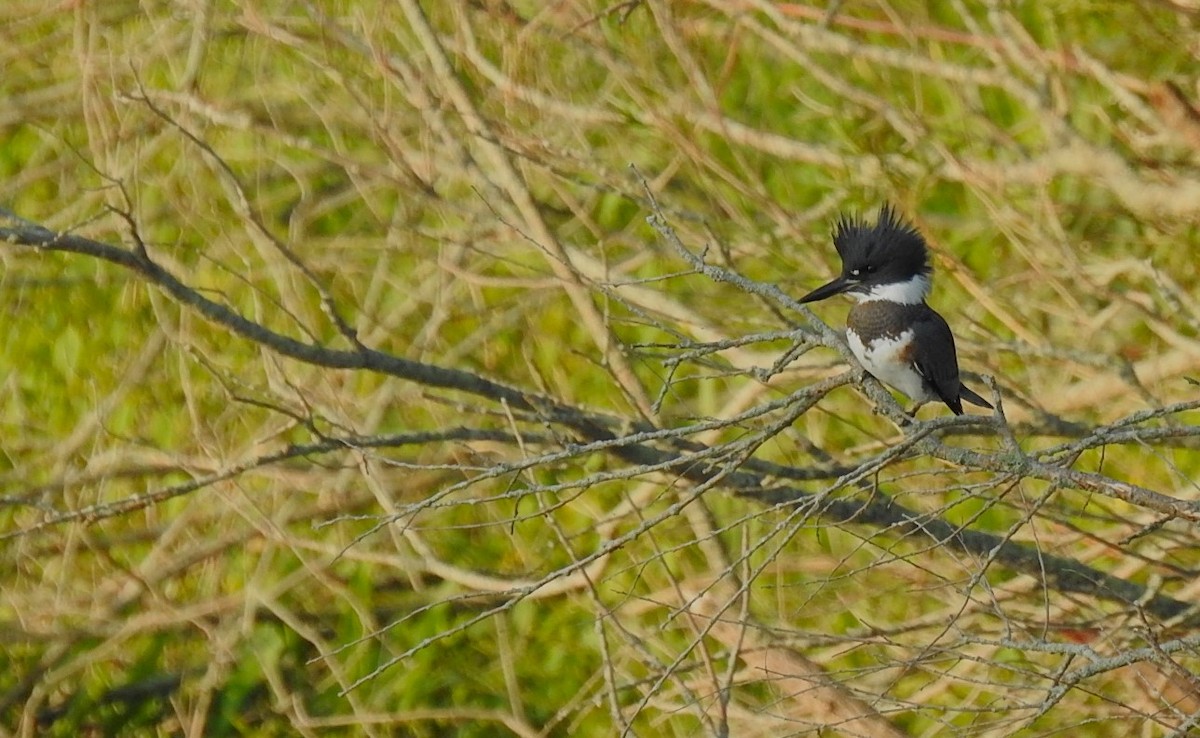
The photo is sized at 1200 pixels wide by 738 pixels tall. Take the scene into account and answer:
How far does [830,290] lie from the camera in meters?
2.99

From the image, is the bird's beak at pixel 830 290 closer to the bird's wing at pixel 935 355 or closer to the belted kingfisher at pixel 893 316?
the belted kingfisher at pixel 893 316

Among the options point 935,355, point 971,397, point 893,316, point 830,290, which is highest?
point 830,290

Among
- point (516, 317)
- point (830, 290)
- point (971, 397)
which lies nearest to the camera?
point (830, 290)

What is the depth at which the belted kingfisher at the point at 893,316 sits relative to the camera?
3035mm

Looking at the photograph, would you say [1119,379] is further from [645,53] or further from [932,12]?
[932,12]

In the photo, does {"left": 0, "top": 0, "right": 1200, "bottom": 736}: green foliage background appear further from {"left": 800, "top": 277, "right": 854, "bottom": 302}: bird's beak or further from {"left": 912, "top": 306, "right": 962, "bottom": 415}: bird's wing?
{"left": 800, "top": 277, "right": 854, "bottom": 302}: bird's beak

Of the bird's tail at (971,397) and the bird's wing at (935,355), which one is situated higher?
the bird's wing at (935,355)

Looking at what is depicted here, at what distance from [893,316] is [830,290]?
14 cm

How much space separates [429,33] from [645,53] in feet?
3.24

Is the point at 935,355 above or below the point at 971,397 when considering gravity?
above

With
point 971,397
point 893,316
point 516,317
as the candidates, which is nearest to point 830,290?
point 893,316

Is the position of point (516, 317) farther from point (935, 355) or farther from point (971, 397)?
point (935, 355)

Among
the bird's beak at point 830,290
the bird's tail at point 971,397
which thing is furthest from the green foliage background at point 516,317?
the bird's beak at point 830,290

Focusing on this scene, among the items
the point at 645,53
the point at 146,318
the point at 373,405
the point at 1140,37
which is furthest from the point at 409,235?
the point at 1140,37
